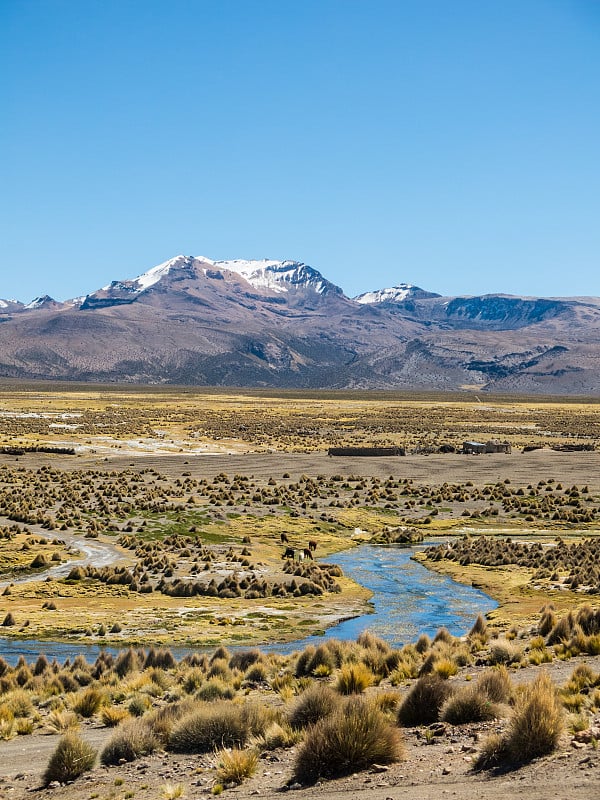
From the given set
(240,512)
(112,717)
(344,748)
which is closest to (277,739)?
(344,748)

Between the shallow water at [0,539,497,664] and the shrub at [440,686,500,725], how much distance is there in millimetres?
10147

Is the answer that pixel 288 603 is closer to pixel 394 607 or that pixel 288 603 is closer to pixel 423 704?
pixel 394 607

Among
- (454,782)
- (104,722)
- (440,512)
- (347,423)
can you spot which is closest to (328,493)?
(440,512)

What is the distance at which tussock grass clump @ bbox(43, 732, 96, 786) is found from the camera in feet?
39.4

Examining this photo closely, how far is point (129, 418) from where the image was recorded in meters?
123

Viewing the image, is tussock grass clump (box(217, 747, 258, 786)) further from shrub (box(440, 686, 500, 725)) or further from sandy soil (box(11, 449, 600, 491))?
sandy soil (box(11, 449, 600, 491))

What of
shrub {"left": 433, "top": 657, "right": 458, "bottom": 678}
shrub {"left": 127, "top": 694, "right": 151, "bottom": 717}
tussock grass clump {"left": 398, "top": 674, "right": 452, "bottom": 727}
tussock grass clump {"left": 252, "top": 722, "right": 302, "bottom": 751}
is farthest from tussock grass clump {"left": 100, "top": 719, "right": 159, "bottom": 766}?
shrub {"left": 433, "top": 657, "right": 458, "bottom": 678}

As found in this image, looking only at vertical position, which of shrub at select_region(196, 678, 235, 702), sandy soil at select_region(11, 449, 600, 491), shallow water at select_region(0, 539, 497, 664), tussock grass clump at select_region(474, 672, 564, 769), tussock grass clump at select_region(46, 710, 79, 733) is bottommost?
shallow water at select_region(0, 539, 497, 664)

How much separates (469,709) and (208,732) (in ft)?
12.4

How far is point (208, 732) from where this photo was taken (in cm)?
1279

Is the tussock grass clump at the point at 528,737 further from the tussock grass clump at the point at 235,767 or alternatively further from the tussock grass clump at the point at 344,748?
the tussock grass clump at the point at 235,767

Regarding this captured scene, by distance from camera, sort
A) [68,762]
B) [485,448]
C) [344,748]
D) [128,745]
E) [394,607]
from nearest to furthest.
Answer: [344,748] → [68,762] → [128,745] → [394,607] → [485,448]

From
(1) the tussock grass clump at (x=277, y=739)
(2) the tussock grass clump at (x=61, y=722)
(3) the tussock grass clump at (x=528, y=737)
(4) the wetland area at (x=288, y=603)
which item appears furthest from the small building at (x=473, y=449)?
(3) the tussock grass clump at (x=528, y=737)

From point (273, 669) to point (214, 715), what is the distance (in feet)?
17.8
